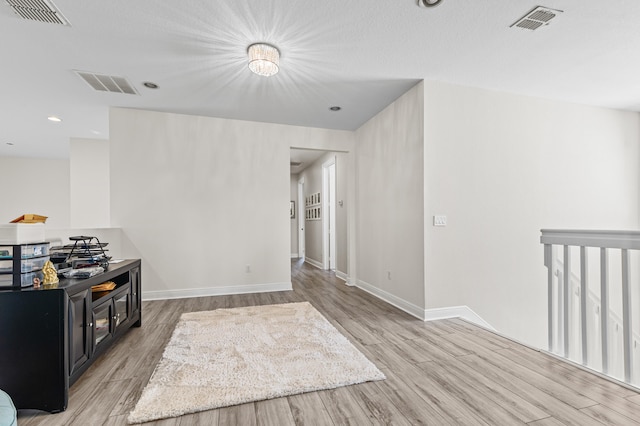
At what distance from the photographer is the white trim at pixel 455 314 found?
10.7ft

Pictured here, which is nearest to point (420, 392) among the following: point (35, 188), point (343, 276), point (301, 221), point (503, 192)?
point (503, 192)

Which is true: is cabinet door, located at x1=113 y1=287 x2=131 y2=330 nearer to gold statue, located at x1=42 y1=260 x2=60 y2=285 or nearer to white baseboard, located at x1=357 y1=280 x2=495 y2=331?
gold statue, located at x1=42 y1=260 x2=60 y2=285

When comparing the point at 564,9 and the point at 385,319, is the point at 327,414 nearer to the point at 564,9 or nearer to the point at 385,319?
the point at 385,319

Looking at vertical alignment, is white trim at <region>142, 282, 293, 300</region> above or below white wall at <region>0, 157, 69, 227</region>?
below

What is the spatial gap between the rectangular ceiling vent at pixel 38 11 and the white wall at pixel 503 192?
3.36 meters

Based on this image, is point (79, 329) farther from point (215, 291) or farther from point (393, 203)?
point (393, 203)

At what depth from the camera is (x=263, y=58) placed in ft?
8.39

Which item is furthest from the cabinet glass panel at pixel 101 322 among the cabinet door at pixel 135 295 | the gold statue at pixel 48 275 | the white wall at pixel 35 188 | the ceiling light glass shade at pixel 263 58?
the white wall at pixel 35 188

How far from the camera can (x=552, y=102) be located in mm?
3883

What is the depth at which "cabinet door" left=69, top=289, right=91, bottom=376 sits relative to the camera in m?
1.80

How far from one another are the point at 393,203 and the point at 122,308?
3.21 metres

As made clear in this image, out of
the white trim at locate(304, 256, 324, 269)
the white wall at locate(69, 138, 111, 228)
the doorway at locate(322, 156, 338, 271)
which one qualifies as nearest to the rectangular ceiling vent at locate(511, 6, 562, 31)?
the doorway at locate(322, 156, 338, 271)

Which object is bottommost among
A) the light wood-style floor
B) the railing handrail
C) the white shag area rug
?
the light wood-style floor

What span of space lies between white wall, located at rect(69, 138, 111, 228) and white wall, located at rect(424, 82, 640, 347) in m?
5.80
